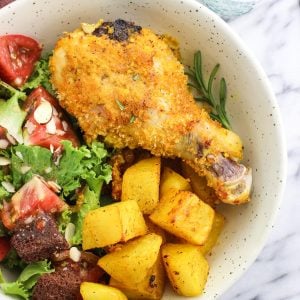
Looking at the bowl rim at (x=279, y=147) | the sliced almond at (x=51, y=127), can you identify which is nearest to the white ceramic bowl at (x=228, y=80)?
the bowl rim at (x=279, y=147)

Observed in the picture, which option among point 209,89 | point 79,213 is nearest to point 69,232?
point 79,213

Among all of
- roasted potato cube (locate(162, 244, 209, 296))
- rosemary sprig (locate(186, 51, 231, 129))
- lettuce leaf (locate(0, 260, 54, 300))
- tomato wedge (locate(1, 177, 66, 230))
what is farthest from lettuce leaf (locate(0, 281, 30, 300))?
rosemary sprig (locate(186, 51, 231, 129))

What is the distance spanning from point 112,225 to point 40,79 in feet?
1.36

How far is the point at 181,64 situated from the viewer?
1.77 metres

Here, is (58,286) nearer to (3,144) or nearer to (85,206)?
(85,206)

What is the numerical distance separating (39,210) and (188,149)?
38 centimetres

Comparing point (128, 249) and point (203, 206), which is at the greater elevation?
point (203, 206)

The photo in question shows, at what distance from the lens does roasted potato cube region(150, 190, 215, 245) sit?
5.37 ft

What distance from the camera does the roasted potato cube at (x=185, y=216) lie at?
1.64 metres

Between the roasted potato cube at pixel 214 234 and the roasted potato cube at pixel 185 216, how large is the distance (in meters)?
0.09

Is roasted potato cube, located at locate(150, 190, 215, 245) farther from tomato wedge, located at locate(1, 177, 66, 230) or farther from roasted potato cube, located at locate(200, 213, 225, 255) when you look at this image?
tomato wedge, located at locate(1, 177, 66, 230)

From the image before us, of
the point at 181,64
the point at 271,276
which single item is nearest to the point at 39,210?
the point at 181,64

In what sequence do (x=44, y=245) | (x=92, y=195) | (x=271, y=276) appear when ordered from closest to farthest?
(x=44, y=245)
(x=92, y=195)
(x=271, y=276)

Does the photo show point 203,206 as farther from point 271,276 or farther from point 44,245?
point 271,276
